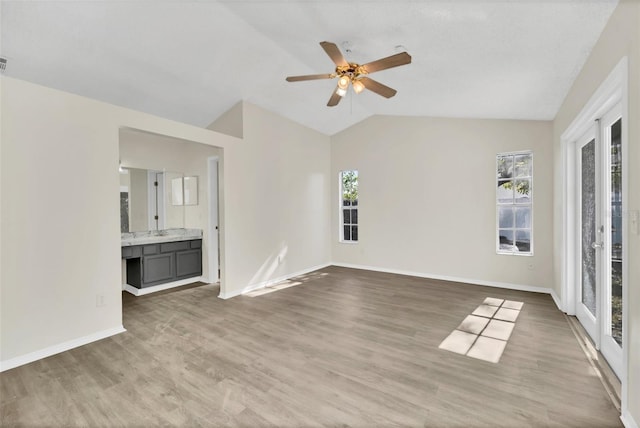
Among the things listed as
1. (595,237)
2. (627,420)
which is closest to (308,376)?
(627,420)

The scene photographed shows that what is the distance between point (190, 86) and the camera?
13.1 ft

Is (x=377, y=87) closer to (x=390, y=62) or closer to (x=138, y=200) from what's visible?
(x=390, y=62)

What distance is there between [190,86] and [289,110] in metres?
1.73

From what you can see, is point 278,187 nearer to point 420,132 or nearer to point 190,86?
point 190,86

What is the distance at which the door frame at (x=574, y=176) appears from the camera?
179cm

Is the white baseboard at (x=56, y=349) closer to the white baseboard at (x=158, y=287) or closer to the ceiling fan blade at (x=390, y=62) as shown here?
the white baseboard at (x=158, y=287)

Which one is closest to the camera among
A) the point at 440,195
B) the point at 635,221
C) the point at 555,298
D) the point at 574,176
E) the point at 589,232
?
the point at 635,221

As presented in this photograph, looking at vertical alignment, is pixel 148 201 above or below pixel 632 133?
below

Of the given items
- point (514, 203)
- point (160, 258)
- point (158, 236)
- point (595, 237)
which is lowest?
point (160, 258)

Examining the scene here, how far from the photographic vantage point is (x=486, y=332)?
314 cm

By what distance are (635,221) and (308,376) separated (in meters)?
2.36

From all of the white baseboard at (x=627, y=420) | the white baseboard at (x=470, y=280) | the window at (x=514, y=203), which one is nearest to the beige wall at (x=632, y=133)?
the white baseboard at (x=627, y=420)

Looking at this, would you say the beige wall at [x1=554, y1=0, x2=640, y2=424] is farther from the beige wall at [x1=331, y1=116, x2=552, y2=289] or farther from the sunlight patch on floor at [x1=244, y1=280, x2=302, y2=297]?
the sunlight patch on floor at [x1=244, y1=280, x2=302, y2=297]

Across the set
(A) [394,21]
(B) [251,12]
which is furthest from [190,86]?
(A) [394,21]
